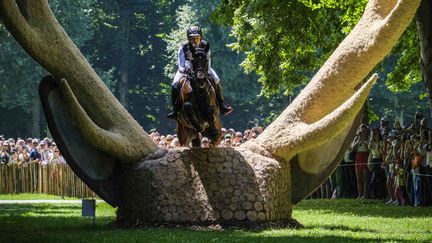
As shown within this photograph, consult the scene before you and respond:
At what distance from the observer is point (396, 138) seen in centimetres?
2862

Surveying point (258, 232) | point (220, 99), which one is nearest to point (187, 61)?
point (220, 99)

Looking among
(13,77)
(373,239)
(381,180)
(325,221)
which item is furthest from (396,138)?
(13,77)

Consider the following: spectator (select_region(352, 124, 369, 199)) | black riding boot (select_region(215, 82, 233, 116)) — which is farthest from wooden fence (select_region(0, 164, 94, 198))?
black riding boot (select_region(215, 82, 233, 116))

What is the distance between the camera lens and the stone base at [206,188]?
20359mm

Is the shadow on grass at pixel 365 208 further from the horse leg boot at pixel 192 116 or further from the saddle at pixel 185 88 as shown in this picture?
the saddle at pixel 185 88

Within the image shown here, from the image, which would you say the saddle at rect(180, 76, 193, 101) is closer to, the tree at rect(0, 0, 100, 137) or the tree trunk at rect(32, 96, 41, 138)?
the tree at rect(0, 0, 100, 137)

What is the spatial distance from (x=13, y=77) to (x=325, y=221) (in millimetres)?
49690

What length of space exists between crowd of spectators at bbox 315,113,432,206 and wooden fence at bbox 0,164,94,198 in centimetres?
843

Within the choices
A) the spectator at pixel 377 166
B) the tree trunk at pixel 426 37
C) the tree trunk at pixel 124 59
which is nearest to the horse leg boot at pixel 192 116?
the tree trunk at pixel 426 37

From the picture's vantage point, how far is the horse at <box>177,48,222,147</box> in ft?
67.2

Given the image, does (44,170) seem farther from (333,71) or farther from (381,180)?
(333,71)

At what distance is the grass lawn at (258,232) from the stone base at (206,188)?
62 centimetres

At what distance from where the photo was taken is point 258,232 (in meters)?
19.5

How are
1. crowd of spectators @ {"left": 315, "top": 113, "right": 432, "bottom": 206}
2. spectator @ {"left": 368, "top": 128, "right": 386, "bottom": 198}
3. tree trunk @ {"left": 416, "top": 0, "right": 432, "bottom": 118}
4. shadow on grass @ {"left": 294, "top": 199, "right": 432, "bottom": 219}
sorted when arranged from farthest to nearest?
spectator @ {"left": 368, "top": 128, "right": 386, "bottom": 198} → tree trunk @ {"left": 416, "top": 0, "right": 432, "bottom": 118} → crowd of spectators @ {"left": 315, "top": 113, "right": 432, "bottom": 206} → shadow on grass @ {"left": 294, "top": 199, "right": 432, "bottom": 219}
